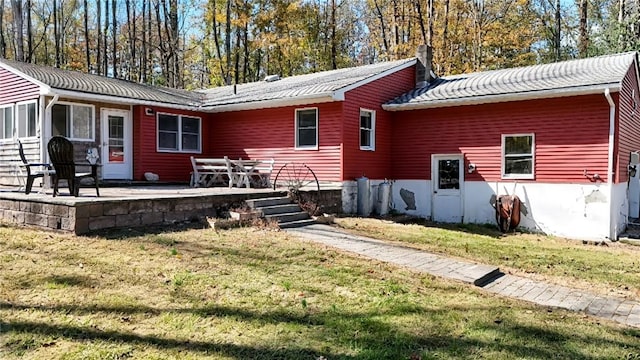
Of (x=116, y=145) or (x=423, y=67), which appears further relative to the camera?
(x=423, y=67)

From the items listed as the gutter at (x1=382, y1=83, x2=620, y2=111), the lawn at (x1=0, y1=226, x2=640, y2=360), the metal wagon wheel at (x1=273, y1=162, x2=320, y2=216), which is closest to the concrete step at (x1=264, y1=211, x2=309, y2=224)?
the metal wagon wheel at (x1=273, y1=162, x2=320, y2=216)

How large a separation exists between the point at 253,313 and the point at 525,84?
1014 cm

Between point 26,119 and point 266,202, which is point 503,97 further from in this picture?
point 26,119

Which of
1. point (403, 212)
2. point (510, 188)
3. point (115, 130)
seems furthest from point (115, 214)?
point (510, 188)

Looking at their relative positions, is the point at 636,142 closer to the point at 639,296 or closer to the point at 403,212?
the point at 403,212

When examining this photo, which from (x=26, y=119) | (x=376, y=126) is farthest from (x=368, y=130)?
(x=26, y=119)

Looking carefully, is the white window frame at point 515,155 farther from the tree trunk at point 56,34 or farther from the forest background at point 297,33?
the tree trunk at point 56,34

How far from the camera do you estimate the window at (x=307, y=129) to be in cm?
1265

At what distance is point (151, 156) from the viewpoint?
13.7 m

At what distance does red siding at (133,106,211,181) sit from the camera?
1341 centimetres

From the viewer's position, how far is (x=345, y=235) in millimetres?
8594

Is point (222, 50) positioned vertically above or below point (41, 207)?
above

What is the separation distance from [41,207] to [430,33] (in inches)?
746

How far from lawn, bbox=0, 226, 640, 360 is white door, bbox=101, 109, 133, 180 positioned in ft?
22.7
